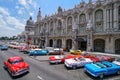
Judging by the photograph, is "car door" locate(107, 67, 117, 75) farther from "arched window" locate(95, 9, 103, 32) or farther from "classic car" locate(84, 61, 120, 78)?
"arched window" locate(95, 9, 103, 32)

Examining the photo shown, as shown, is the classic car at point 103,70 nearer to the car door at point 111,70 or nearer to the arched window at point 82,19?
the car door at point 111,70

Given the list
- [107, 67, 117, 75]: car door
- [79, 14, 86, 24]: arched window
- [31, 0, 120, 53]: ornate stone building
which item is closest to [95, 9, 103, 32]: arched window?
[31, 0, 120, 53]: ornate stone building

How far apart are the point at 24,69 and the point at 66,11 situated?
42.0m

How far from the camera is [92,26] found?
3881 centimetres

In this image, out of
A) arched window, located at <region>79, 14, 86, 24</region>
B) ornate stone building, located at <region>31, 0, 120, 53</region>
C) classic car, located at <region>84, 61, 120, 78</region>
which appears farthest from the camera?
arched window, located at <region>79, 14, 86, 24</region>

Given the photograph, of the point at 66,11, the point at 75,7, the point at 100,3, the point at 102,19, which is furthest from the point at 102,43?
the point at 66,11

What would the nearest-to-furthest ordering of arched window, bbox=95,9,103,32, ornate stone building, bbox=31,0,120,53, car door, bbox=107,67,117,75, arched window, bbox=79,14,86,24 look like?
car door, bbox=107,67,117,75, ornate stone building, bbox=31,0,120,53, arched window, bbox=95,9,103,32, arched window, bbox=79,14,86,24

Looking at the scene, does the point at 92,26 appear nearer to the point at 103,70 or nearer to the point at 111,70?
the point at 111,70

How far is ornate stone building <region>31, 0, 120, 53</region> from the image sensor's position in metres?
33.2

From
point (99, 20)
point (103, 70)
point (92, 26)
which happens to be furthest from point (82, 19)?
point (103, 70)

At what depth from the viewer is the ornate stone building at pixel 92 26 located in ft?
109

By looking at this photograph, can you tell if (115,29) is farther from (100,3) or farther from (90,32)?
(100,3)

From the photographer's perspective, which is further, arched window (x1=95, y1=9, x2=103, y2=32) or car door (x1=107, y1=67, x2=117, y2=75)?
arched window (x1=95, y1=9, x2=103, y2=32)

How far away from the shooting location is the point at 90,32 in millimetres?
37250
